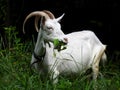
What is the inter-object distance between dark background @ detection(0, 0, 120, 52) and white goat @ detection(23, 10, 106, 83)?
319 centimetres

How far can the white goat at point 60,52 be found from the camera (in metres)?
10.6

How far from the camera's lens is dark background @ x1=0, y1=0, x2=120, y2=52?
51.4 feet

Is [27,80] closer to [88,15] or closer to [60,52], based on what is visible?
[60,52]

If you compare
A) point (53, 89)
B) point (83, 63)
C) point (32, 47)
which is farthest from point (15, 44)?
point (53, 89)

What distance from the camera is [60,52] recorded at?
11375 mm

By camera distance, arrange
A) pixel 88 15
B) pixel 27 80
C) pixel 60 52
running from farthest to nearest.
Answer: pixel 88 15 < pixel 60 52 < pixel 27 80

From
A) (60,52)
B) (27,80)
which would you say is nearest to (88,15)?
(60,52)

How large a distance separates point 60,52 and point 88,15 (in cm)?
470

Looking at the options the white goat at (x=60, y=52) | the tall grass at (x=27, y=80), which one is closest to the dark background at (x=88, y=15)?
the white goat at (x=60, y=52)

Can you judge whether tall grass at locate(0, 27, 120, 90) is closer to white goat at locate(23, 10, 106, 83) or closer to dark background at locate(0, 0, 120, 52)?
white goat at locate(23, 10, 106, 83)

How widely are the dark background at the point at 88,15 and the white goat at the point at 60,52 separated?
3.19 metres

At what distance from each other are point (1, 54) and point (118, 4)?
5.63 meters

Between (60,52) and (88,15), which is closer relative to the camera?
(60,52)

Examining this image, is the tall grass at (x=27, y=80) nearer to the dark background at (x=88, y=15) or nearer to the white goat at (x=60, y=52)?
the white goat at (x=60, y=52)
